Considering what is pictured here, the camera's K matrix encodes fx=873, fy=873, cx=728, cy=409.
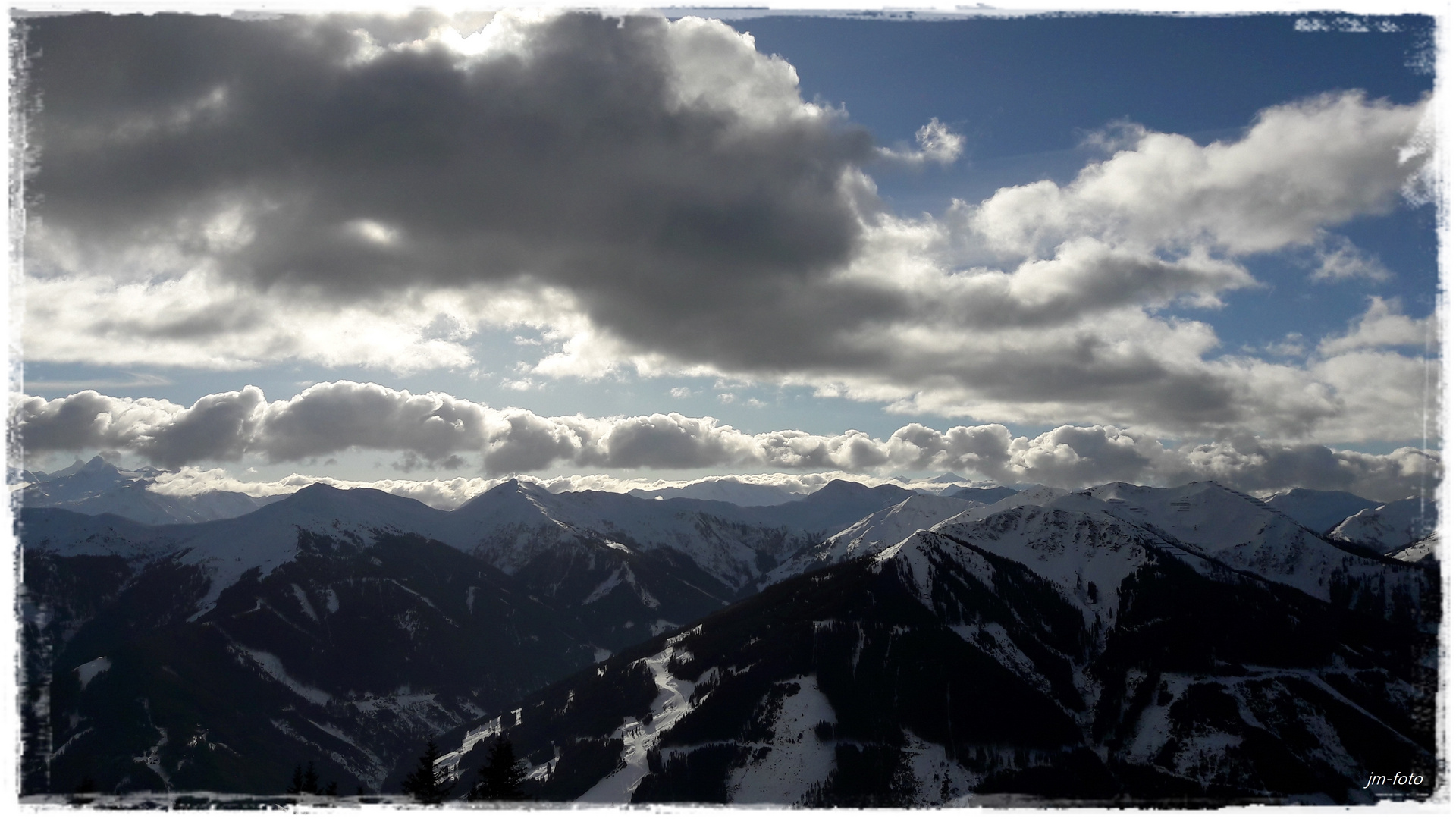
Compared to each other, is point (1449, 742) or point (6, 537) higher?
point (6, 537)

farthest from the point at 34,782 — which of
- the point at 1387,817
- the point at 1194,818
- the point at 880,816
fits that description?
the point at 1387,817

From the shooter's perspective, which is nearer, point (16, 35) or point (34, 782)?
point (16, 35)

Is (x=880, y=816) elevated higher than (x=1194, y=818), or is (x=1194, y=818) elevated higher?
(x=1194, y=818)

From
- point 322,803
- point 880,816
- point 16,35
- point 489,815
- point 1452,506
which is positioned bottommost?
point 322,803

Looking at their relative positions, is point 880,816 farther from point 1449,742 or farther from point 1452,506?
point 1452,506

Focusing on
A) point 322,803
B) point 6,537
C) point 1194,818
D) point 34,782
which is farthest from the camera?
point 34,782

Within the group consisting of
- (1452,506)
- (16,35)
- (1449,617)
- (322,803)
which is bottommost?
(322,803)

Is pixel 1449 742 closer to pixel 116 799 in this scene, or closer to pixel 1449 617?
pixel 1449 617

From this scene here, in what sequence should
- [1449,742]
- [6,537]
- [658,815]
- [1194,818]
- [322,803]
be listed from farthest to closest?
[322,803] < [1449,742] < [6,537] < [658,815] < [1194,818]

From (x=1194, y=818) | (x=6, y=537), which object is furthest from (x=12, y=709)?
(x=1194, y=818)
